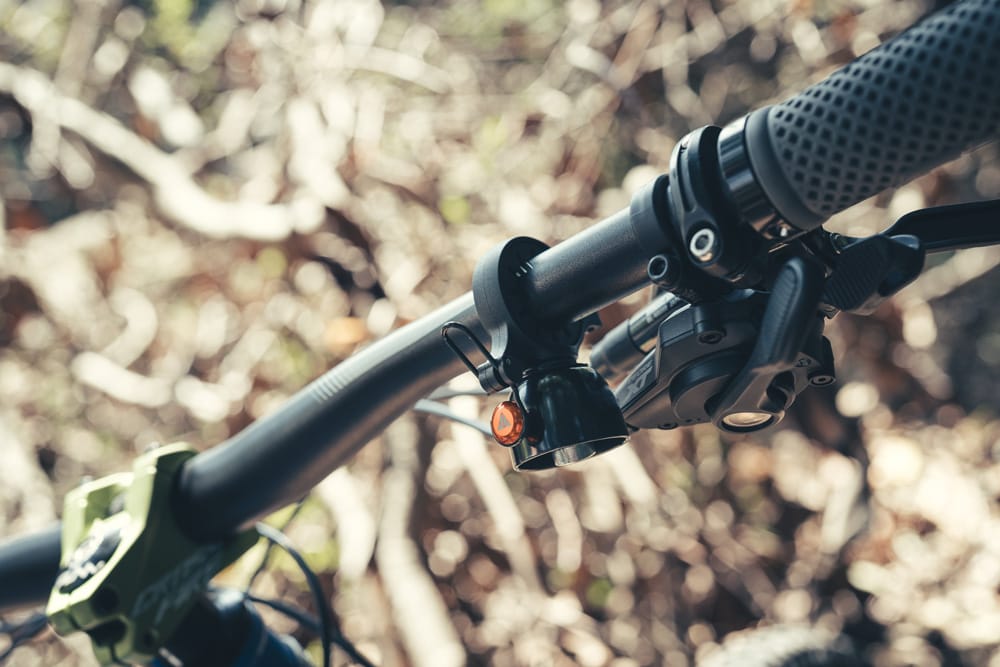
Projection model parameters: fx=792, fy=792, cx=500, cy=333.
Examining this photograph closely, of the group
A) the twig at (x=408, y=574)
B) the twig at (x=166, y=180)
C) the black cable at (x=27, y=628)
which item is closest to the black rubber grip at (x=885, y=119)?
the black cable at (x=27, y=628)

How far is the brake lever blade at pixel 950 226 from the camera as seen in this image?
0.55 metres

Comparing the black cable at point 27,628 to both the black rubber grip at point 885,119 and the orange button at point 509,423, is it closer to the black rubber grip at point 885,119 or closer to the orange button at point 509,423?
the orange button at point 509,423

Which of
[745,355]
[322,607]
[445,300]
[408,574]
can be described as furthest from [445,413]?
[445,300]

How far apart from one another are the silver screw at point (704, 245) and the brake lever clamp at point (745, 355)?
0.15 ft

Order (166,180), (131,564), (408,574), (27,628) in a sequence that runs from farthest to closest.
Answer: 1. (166,180)
2. (408,574)
3. (27,628)
4. (131,564)

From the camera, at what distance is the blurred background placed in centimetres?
213

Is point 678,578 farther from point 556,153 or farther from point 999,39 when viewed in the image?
point 999,39

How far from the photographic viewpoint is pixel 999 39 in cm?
40

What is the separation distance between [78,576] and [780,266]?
2.32ft

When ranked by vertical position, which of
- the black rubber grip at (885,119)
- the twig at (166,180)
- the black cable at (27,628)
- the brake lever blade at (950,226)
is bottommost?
the black cable at (27,628)

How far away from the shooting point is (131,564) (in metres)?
0.76

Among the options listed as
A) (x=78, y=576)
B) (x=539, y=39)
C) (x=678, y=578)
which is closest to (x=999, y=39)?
(x=78, y=576)

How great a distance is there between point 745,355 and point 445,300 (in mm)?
1981

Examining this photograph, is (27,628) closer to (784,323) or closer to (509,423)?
(509,423)
